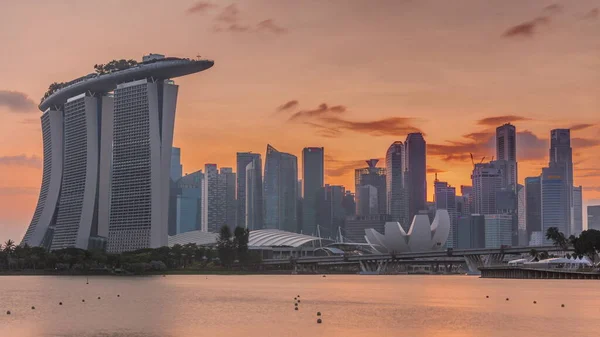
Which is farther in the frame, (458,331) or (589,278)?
(589,278)

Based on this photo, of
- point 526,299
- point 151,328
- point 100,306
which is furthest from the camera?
point 526,299

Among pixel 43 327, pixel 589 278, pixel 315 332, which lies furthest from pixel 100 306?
pixel 589 278

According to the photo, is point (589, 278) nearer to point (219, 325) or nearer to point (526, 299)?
point (526, 299)

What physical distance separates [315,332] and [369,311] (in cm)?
2426

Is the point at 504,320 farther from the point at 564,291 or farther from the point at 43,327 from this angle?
the point at 564,291

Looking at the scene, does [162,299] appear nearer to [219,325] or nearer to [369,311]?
[369,311]

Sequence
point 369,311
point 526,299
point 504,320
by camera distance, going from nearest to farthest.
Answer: point 504,320 → point 369,311 → point 526,299

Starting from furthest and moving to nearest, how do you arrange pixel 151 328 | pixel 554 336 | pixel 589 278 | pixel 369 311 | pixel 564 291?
pixel 589 278
pixel 564 291
pixel 369 311
pixel 151 328
pixel 554 336

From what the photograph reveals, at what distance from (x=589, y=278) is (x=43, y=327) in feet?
427

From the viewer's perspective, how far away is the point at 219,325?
3228 inches

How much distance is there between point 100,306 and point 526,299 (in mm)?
51330

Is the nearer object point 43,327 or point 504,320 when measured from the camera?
point 43,327

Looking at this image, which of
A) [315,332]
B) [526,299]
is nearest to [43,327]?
[315,332]

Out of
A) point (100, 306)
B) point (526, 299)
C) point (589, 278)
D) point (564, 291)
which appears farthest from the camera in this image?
point (589, 278)
